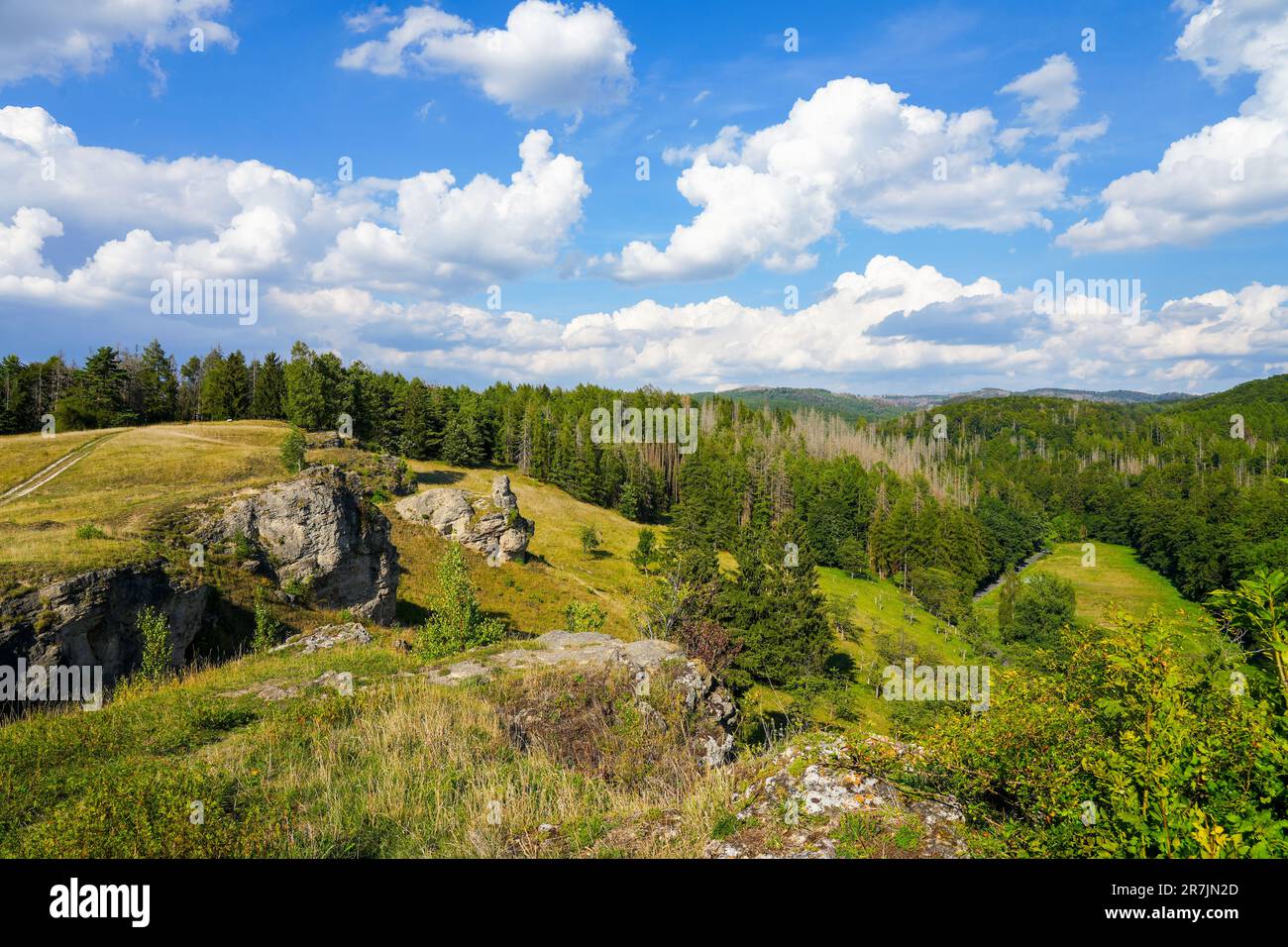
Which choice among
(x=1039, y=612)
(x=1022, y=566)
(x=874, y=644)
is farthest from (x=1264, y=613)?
(x=1022, y=566)

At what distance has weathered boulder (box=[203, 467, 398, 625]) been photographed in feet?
92.8

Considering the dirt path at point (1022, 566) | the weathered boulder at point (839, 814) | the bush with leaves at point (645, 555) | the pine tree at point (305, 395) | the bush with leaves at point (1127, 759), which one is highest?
the pine tree at point (305, 395)

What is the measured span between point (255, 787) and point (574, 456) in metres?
98.3

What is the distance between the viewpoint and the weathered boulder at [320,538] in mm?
28281

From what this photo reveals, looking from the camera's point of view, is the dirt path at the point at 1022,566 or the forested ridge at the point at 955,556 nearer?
the forested ridge at the point at 955,556

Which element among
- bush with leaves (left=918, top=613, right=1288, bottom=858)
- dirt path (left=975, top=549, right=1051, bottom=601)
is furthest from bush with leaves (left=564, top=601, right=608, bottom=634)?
dirt path (left=975, top=549, right=1051, bottom=601)

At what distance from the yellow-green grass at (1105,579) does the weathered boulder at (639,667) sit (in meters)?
76.2

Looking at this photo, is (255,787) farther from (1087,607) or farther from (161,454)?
(1087,607)

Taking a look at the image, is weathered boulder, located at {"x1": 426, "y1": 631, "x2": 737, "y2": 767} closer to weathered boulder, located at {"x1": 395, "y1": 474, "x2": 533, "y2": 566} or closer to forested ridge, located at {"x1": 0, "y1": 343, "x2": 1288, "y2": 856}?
forested ridge, located at {"x1": 0, "y1": 343, "x2": 1288, "y2": 856}

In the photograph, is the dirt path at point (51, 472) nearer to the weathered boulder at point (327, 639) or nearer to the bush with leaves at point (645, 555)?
the weathered boulder at point (327, 639)

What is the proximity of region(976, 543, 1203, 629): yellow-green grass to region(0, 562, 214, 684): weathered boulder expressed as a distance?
8480cm

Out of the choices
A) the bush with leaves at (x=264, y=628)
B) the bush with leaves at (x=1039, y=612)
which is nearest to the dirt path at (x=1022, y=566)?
the bush with leaves at (x=1039, y=612)

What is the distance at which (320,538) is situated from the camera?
29703 mm

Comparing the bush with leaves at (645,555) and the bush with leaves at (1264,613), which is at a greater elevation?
the bush with leaves at (1264,613)
